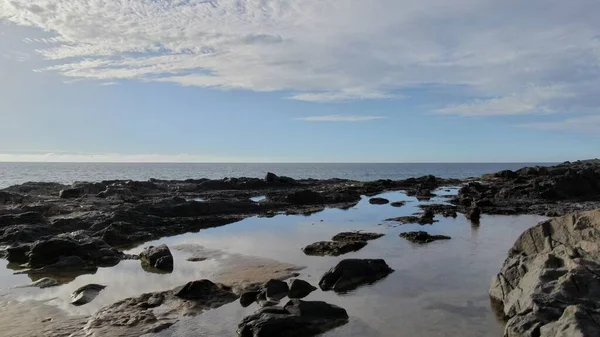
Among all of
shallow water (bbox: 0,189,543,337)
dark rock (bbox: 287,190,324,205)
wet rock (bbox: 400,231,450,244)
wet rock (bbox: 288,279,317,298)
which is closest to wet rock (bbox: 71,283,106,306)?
shallow water (bbox: 0,189,543,337)

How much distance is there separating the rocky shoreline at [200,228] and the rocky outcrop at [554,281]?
6 centimetres

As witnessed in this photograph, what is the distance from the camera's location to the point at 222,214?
111 feet

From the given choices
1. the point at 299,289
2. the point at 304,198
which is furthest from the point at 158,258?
the point at 304,198

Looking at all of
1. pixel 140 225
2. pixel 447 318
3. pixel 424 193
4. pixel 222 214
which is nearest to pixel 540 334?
pixel 447 318

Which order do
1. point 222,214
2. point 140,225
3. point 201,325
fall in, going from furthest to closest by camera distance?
point 222,214 → point 140,225 → point 201,325

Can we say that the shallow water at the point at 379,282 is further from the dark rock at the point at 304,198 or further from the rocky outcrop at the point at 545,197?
the dark rock at the point at 304,198

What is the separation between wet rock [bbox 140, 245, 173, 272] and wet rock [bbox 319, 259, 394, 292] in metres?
6.54

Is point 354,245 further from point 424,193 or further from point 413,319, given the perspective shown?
point 424,193

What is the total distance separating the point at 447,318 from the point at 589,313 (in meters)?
3.80

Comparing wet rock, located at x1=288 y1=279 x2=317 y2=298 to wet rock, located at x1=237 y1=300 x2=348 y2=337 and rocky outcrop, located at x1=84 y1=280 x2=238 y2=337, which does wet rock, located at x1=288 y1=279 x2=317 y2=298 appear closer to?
rocky outcrop, located at x1=84 y1=280 x2=238 y2=337

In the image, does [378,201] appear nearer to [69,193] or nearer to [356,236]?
[356,236]

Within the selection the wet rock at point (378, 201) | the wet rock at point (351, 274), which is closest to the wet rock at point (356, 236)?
the wet rock at point (351, 274)

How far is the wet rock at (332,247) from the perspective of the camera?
19.8 meters

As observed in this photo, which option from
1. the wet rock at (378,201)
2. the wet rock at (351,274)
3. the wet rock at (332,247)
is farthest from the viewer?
the wet rock at (378,201)
